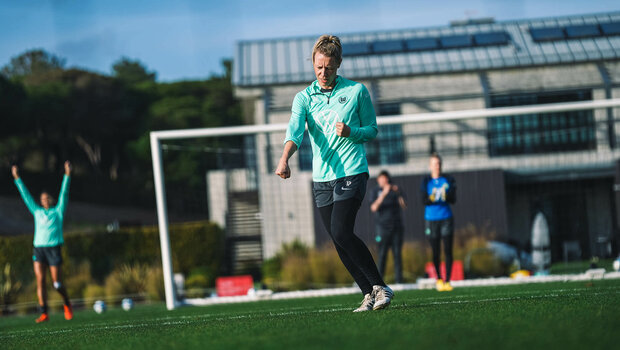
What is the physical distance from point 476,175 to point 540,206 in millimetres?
3200

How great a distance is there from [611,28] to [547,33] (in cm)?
246

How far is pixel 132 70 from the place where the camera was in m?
89.6

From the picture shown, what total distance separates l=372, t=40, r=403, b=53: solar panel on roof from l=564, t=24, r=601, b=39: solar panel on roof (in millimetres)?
6490

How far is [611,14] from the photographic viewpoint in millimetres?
32188

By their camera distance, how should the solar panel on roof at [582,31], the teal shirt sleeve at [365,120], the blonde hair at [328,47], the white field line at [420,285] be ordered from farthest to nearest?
the solar panel on roof at [582,31] → the white field line at [420,285] → the teal shirt sleeve at [365,120] → the blonde hair at [328,47]

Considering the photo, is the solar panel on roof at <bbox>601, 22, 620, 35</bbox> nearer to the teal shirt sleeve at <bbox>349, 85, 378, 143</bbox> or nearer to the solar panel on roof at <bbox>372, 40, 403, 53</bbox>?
the solar panel on roof at <bbox>372, 40, 403, 53</bbox>

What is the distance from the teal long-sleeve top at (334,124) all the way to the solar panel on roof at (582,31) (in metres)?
26.4

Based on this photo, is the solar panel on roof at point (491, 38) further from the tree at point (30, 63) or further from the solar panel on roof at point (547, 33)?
the tree at point (30, 63)

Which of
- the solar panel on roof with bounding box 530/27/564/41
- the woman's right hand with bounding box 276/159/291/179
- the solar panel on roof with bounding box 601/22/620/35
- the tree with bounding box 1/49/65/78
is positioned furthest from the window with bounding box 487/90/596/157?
the tree with bounding box 1/49/65/78

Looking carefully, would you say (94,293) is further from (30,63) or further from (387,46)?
(30,63)

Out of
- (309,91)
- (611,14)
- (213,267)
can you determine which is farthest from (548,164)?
(611,14)

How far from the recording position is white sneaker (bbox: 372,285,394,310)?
5742mm

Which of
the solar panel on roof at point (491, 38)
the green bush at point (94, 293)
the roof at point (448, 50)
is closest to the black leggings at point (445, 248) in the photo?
the green bush at point (94, 293)

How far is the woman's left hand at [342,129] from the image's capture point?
536cm
